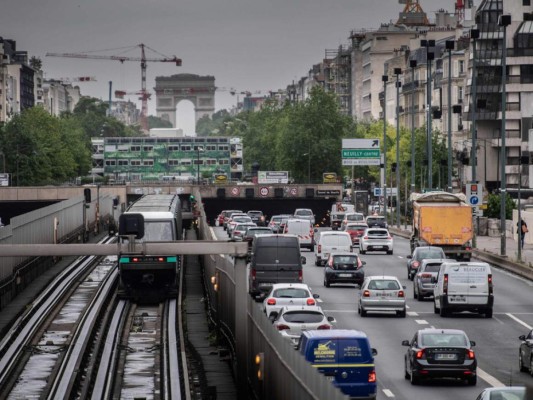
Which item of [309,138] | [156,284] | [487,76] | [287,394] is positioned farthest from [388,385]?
[309,138]

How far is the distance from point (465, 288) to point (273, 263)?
869 cm

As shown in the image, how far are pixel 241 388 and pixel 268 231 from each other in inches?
1829

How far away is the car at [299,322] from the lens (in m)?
34.8

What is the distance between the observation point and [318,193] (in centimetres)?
14550

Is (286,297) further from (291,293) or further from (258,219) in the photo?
(258,219)

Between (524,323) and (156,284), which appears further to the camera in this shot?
(156,284)

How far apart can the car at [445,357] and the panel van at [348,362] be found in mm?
5051

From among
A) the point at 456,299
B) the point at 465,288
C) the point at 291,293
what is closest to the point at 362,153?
the point at 456,299

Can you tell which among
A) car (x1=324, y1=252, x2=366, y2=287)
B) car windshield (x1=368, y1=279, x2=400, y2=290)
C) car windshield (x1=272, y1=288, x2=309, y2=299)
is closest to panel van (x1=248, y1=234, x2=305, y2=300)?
car (x1=324, y1=252, x2=366, y2=287)

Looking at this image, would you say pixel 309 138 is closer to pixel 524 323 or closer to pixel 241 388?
pixel 524 323

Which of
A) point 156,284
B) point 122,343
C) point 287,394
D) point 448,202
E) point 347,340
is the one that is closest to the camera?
point 287,394

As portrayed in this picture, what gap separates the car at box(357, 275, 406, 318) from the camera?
155 ft

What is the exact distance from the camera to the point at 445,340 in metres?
32.4

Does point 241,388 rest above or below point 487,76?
below
